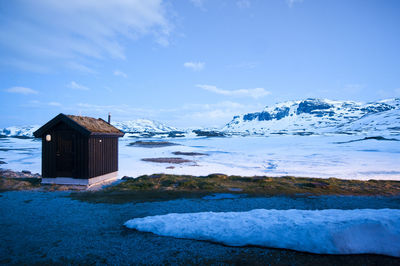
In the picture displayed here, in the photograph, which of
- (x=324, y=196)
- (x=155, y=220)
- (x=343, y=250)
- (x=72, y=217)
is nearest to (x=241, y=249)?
(x=343, y=250)

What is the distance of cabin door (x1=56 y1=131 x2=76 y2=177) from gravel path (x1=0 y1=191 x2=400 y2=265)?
401cm

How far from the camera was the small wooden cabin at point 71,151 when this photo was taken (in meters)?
14.5

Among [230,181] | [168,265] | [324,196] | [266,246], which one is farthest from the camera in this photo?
[230,181]

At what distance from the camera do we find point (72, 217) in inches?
338

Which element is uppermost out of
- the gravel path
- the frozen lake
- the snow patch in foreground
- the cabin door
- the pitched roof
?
the pitched roof

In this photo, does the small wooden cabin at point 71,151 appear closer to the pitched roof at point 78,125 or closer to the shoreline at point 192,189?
the pitched roof at point 78,125

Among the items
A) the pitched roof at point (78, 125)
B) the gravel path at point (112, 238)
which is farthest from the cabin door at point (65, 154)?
the gravel path at point (112, 238)

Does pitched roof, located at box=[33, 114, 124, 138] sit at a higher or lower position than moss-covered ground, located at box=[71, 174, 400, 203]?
higher

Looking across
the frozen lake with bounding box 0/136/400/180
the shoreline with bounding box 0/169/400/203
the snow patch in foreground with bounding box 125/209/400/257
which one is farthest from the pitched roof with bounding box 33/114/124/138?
the snow patch in foreground with bounding box 125/209/400/257

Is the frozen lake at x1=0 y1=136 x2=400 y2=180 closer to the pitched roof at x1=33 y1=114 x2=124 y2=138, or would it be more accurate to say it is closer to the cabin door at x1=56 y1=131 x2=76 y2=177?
the cabin door at x1=56 y1=131 x2=76 y2=177

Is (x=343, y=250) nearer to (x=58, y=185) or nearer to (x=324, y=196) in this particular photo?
(x=324, y=196)

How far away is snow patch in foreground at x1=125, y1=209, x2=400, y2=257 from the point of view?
6074mm

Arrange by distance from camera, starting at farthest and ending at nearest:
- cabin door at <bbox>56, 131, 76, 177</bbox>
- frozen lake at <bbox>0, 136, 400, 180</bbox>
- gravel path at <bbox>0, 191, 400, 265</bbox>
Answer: frozen lake at <bbox>0, 136, 400, 180</bbox> → cabin door at <bbox>56, 131, 76, 177</bbox> → gravel path at <bbox>0, 191, 400, 265</bbox>

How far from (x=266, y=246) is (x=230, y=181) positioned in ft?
33.0
